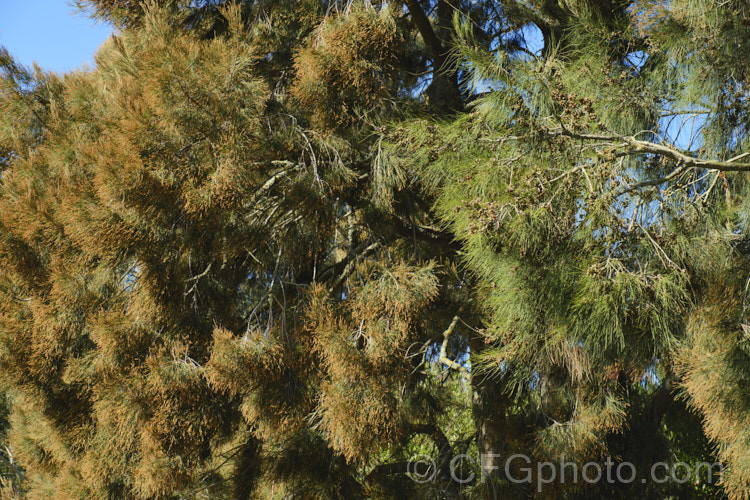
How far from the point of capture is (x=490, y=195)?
313cm

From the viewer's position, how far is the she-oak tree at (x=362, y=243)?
2.93 metres

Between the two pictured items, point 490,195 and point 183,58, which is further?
point 183,58

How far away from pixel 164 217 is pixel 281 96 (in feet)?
4.39

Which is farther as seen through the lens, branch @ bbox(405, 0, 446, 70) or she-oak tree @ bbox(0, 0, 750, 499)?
branch @ bbox(405, 0, 446, 70)

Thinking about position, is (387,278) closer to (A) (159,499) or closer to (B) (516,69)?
(B) (516,69)

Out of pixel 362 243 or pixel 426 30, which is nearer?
pixel 426 30

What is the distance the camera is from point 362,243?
491 centimetres

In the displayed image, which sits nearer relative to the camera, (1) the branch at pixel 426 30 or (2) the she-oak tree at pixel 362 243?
(2) the she-oak tree at pixel 362 243

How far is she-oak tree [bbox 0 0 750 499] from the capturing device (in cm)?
293

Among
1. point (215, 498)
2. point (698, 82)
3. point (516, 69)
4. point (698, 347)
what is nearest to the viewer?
point (698, 347)

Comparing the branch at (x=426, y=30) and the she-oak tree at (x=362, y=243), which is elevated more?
the branch at (x=426, y=30)

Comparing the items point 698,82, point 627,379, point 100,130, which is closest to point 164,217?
point 100,130

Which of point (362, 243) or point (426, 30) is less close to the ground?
point (426, 30)

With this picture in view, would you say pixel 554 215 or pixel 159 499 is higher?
pixel 554 215
